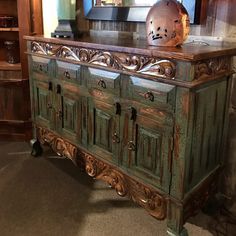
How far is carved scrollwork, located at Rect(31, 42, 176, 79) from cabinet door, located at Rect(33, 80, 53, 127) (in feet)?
0.79

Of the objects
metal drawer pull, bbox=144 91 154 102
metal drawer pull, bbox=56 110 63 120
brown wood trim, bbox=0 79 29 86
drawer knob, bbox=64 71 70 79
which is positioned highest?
drawer knob, bbox=64 71 70 79

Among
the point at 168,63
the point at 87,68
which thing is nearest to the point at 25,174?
the point at 87,68

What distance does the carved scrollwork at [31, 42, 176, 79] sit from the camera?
133 centimetres

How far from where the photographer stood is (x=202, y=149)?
150 cm

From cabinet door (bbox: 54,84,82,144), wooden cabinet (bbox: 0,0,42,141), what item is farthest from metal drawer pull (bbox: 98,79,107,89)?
wooden cabinet (bbox: 0,0,42,141)

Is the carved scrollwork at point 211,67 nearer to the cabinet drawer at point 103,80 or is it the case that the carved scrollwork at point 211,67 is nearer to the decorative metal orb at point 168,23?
the decorative metal orb at point 168,23

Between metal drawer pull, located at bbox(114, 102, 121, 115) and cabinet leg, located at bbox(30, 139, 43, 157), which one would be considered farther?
cabinet leg, located at bbox(30, 139, 43, 157)

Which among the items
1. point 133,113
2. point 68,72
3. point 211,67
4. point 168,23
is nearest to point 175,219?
point 133,113

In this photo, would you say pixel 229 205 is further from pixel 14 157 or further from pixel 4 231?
pixel 14 157

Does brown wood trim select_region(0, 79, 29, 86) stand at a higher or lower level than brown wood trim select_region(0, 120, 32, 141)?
higher

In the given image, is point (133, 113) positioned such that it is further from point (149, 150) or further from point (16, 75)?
point (16, 75)

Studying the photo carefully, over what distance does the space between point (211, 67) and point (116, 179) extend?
2.59 feet

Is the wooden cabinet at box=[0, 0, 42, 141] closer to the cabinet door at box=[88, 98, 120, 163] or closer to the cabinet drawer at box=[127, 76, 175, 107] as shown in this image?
the cabinet door at box=[88, 98, 120, 163]

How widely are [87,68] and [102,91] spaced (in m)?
0.17
